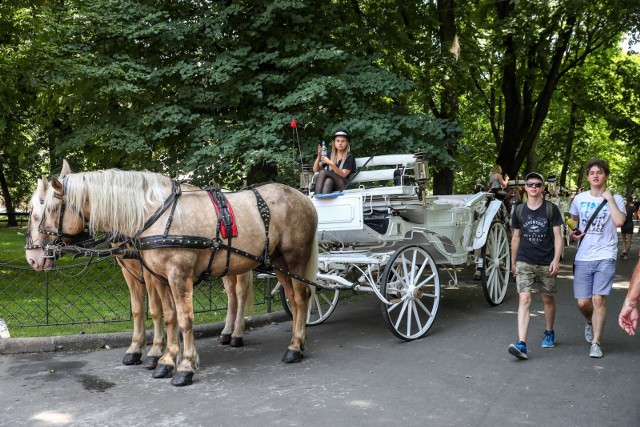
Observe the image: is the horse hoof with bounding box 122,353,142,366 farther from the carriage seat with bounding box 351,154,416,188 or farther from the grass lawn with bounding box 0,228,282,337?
the carriage seat with bounding box 351,154,416,188

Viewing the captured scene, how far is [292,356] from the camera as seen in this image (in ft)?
21.2

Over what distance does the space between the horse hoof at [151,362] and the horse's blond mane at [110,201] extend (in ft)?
4.48

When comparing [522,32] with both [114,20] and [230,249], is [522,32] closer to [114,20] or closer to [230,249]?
[114,20]

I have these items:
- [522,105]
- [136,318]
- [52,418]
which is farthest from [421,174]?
[522,105]

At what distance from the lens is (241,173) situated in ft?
34.9

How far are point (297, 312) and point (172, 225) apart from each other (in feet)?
5.89

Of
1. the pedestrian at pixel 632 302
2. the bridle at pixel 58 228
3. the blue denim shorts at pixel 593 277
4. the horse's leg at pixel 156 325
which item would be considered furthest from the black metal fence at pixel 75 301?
the pedestrian at pixel 632 302

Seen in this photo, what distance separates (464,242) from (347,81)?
3797mm

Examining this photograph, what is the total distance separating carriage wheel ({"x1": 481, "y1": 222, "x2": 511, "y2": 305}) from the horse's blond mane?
508 centimetres

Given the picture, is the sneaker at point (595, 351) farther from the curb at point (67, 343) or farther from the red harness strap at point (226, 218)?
the curb at point (67, 343)

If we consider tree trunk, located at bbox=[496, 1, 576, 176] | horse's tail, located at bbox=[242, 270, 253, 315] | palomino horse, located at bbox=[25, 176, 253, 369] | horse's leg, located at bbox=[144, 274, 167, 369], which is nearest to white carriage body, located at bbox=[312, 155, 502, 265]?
horse's tail, located at bbox=[242, 270, 253, 315]

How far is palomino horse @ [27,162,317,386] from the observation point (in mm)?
5793

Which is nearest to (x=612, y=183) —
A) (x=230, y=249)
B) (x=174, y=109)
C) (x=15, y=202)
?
(x=15, y=202)

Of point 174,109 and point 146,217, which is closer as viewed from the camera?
point 146,217
